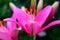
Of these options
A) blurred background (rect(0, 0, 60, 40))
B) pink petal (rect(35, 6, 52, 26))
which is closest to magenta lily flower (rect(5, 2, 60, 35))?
pink petal (rect(35, 6, 52, 26))

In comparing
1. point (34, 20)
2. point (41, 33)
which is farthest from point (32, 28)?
point (41, 33)

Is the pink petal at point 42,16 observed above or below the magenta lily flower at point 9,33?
above

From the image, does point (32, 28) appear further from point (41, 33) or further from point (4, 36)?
point (41, 33)

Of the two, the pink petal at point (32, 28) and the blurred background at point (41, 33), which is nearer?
the pink petal at point (32, 28)

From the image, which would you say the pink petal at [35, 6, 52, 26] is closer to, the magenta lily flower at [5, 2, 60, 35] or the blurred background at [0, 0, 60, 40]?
the magenta lily flower at [5, 2, 60, 35]

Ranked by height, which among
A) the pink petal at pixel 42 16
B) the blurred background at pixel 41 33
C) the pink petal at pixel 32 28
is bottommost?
the blurred background at pixel 41 33

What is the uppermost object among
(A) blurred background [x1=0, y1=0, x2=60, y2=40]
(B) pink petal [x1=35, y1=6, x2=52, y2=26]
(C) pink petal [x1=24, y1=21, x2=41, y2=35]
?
(B) pink petal [x1=35, y1=6, x2=52, y2=26]

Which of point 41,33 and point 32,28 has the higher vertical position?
point 32,28

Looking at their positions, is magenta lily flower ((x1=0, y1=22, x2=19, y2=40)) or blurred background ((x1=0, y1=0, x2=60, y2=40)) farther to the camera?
blurred background ((x1=0, y1=0, x2=60, y2=40))

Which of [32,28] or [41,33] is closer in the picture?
[32,28]

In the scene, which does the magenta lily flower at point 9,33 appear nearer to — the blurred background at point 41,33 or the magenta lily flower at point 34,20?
the magenta lily flower at point 34,20

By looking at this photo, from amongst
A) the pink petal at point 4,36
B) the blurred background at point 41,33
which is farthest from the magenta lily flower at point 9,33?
the blurred background at point 41,33
